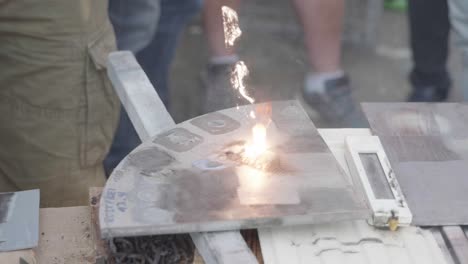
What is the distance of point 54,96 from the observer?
1.77m

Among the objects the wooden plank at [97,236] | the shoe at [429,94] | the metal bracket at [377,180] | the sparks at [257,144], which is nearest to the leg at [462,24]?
the shoe at [429,94]

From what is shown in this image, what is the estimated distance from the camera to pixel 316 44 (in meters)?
2.70

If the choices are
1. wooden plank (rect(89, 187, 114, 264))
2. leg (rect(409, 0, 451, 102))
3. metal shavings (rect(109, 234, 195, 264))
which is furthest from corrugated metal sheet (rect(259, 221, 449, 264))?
leg (rect(409, 0, 451, 102))

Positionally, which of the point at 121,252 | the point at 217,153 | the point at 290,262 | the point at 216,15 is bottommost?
the point at 290,262

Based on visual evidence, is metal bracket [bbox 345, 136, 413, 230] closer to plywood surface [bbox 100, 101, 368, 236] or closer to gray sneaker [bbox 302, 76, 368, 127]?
plywood surface [bbox 100, 101, 368, 236]

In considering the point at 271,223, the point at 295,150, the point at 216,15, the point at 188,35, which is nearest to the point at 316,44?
the point at 216,15

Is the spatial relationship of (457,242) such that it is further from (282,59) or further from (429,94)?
(282,59)

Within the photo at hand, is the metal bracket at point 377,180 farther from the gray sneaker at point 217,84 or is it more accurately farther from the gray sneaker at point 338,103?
the gray sneaker at point 338,103

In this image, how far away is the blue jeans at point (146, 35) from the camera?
2.24m

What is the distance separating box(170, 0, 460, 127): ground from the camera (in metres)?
3.24

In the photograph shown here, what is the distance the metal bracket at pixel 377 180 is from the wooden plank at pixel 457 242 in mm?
66

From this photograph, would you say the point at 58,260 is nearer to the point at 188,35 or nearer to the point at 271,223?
the point at 271,223

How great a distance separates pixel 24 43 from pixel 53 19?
0.09 m

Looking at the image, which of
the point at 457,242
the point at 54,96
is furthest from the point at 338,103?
the point at 457,242
